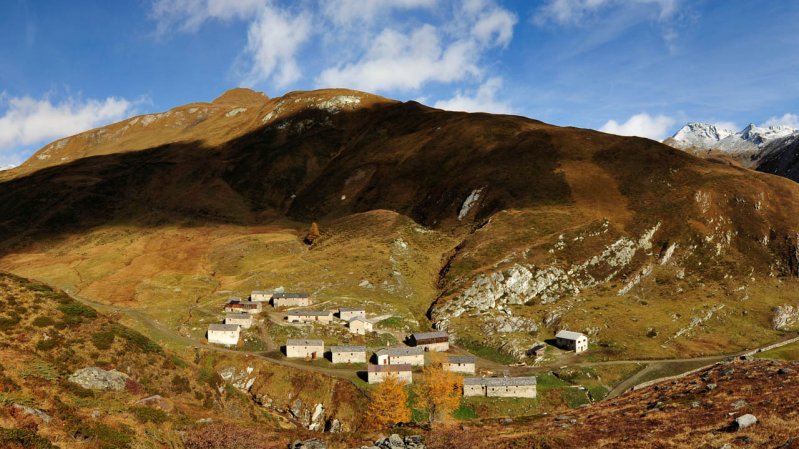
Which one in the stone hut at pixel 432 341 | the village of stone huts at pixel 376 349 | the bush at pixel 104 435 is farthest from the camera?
the stone hut at pixel 432 341

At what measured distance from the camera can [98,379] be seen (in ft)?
140

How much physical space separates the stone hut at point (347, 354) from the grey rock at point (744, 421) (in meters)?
75.9

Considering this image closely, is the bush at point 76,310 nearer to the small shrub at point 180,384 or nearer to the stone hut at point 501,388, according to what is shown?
the small shrub at point 180,384

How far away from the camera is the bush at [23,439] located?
877 inches

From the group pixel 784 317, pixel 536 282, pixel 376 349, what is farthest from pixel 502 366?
pixel 784 317

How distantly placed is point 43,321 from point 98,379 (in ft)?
43.3

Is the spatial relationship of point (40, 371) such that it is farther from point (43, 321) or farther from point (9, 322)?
point (43, 321)

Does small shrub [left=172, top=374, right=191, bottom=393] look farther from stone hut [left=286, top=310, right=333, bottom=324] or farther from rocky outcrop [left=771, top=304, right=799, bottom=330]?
rocky outcrop [left=771, top=304, right=799, bottom=330]

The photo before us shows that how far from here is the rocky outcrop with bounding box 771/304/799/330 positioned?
A: 381 ft

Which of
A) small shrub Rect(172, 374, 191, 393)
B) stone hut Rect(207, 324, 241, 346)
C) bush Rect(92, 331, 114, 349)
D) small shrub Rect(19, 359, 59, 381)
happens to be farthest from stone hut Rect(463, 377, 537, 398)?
small shrub Rect(19, 359, 59, 381)

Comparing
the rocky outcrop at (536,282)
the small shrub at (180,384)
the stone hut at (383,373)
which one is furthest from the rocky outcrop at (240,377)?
the rocky outcrop at (536,282)

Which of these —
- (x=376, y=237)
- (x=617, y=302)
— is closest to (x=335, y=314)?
(x=376, y=237)

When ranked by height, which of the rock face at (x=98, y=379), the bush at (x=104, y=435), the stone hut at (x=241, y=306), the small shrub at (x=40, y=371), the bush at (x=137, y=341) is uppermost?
the stone hut at (x=241, y=306)

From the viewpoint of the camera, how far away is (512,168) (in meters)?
199
